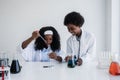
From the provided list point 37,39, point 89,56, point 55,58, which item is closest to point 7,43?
point 37,39

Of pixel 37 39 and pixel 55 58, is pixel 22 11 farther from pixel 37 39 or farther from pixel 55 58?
pixel 55 58

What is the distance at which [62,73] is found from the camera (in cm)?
177

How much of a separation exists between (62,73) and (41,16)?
4.98 feet

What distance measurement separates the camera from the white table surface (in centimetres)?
163

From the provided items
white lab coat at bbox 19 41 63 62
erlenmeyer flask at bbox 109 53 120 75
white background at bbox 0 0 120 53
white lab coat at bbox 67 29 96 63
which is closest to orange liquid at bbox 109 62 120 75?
erlenmeyer flask at bbox 109 53 120 75

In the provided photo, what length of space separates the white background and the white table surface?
3.82ft

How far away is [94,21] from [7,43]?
1.32 m

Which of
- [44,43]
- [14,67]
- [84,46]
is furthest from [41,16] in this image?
[14,67]

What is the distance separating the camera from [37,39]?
2744 mm

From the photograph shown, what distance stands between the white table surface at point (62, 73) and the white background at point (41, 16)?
1.17 m

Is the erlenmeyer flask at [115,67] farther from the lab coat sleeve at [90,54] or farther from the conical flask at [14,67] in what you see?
the conical flask at [14,67]

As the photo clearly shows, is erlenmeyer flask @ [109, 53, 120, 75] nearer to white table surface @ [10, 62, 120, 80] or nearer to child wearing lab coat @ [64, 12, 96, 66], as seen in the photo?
white table surface @ [10, 62, 120, 80]

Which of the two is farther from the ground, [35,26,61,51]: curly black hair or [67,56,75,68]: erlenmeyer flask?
[35,26,61,51]: curly black hair

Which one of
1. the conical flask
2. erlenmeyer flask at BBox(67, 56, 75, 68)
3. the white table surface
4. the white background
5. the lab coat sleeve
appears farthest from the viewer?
the white background
